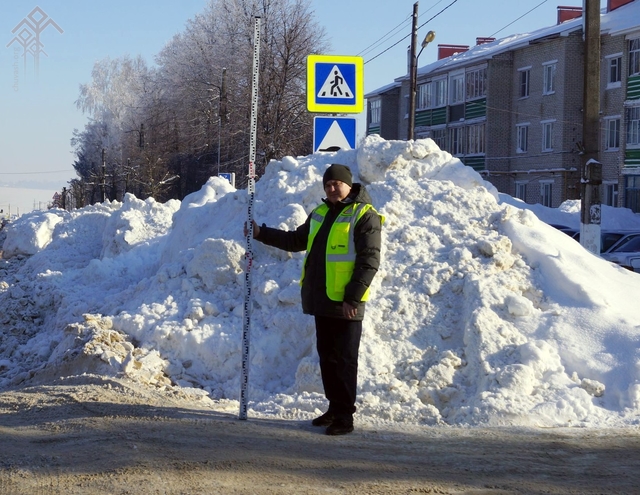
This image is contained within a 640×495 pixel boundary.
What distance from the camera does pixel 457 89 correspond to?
47.2 m

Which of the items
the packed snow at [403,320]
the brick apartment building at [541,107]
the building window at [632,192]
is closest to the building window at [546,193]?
the brick apartment building at [541,107]

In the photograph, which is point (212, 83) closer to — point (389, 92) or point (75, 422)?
point (389, 92)

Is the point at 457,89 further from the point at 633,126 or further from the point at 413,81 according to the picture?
the point at 413,81

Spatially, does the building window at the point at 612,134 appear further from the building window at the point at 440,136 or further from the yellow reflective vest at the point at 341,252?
the yellow reflective vest at the point at 341,252

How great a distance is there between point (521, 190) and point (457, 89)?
7.61 meters

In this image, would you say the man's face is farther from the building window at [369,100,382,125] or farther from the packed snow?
the building window at [369,100,382,125]

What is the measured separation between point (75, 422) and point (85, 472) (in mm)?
1211

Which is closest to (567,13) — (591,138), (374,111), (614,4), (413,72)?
(614,4)

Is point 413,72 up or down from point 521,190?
up

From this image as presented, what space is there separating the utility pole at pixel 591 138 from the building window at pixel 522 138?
2725 centimetres

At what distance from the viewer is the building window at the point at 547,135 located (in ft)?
132

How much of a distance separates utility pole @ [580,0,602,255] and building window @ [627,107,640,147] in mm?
21261

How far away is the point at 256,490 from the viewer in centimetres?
475

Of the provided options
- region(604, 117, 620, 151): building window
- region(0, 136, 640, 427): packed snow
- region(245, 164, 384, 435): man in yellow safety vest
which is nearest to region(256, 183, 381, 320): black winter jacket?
region(245, 164, 384, 435): man in yellow safety vest
